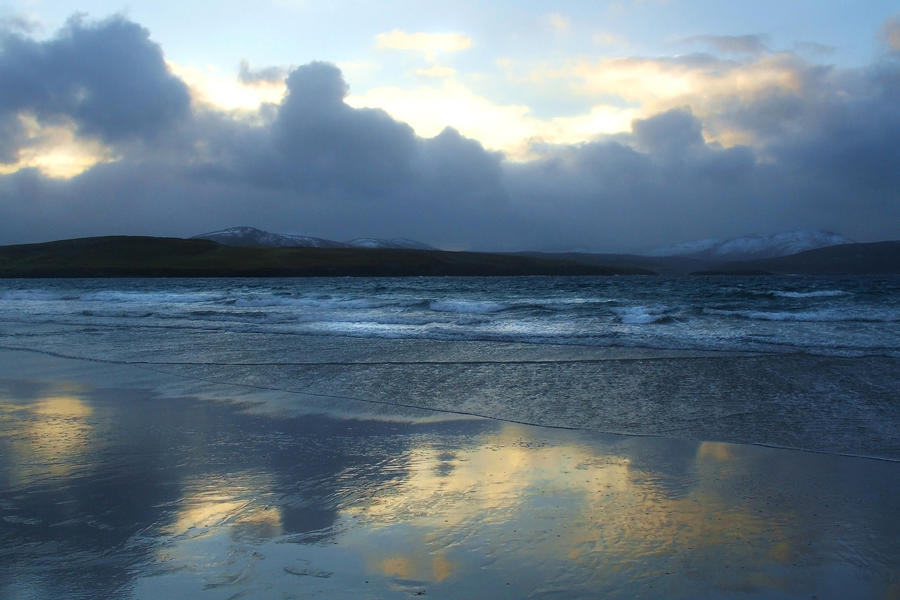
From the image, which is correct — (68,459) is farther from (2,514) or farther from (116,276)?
(116,276)

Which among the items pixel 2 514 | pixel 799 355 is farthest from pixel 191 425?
pixel 799 355

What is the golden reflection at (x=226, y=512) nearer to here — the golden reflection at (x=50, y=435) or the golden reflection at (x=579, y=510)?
the golden reflection at (x=579, y=510)

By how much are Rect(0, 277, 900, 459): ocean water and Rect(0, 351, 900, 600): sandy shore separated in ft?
3.84

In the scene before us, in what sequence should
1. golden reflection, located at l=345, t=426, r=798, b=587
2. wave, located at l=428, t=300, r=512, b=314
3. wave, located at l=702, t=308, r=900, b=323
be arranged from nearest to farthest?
golden reflection, located at l=345, t=426, r=798, b=587, wave, located at l=702, t=308, r=900, b=323, wave, located at l=428, t=300, r=512, b=314

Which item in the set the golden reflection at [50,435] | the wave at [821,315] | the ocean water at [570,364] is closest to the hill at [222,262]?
the wave at [821,315]

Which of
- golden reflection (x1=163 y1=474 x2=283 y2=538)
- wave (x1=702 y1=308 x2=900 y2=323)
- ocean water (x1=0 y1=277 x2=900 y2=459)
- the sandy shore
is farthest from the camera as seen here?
wave (x1=702 y1=308 x2=900 y2=323)

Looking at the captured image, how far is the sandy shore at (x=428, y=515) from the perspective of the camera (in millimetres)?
3648

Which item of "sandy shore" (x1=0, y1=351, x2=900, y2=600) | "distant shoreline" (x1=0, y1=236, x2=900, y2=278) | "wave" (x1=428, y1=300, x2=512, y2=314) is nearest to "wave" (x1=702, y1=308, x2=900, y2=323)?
"wave" (x1=428, y1=300, x2=512, y2=314)

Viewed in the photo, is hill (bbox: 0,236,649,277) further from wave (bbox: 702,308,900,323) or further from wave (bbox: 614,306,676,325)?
wave (bbox: 702,308,900,323)

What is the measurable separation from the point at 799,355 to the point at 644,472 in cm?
1017

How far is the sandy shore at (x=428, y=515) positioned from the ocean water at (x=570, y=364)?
117 cm

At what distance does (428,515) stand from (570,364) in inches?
333

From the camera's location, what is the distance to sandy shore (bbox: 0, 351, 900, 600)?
365cm

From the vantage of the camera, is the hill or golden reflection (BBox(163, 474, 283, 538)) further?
the hill
